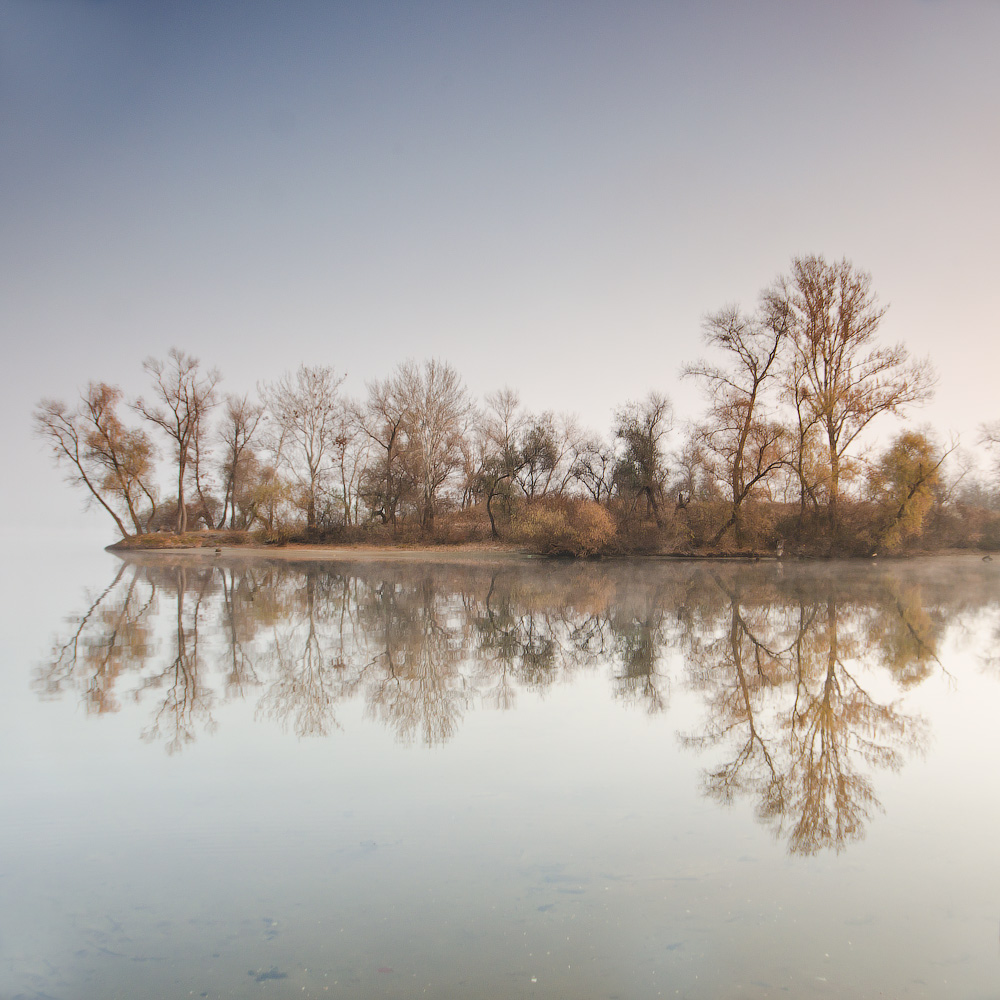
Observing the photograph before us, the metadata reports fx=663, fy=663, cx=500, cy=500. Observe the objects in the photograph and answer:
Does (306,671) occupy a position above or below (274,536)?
below

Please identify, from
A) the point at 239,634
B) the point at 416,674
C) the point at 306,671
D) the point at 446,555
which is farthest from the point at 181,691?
the point at 446,555

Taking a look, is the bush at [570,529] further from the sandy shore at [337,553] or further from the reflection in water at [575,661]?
the reflection in water at [575,661]

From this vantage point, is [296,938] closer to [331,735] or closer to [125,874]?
[125,874]

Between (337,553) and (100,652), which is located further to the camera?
(337,553)

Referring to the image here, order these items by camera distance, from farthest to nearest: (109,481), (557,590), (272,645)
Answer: (109,481)
(557,590)
(272,645)

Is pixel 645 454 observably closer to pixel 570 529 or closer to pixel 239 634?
pixel 570 529

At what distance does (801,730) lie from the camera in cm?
517

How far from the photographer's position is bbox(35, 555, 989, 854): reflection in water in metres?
4.75

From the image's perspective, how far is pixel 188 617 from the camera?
11.5 metres

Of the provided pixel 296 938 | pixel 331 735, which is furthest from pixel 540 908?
pixel 331 735

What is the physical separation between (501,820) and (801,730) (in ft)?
9.12

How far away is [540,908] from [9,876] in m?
2.54

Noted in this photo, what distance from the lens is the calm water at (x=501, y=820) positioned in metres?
2.50

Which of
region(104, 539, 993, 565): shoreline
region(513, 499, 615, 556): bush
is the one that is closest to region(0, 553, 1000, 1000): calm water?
region(513, 499, 615, 556): bush
